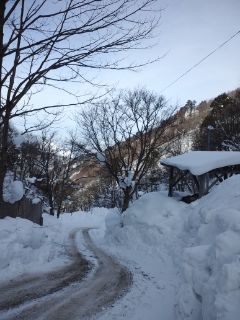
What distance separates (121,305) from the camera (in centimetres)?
801

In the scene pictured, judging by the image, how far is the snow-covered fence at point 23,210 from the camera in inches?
781

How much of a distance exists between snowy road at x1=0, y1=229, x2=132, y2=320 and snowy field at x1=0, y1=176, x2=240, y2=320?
0.41 m

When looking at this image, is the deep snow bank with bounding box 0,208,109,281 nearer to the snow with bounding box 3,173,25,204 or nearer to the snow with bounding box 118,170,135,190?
the snow with bounding box 3,173,25,204

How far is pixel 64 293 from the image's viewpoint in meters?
8.70

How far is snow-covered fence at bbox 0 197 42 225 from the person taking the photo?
65.1 ft

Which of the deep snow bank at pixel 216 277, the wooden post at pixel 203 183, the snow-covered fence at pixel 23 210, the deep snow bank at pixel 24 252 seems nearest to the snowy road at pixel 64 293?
the deep snow bank at pixel 24 252

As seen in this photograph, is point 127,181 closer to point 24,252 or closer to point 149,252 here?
point 149,252

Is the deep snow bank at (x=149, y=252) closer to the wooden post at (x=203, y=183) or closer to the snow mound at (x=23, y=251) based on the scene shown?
the wooden post at (x=203, y=183)

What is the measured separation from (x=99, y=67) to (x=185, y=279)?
15.8 feet

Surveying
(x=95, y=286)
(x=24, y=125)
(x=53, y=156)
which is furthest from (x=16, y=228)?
(x=53, y=156)

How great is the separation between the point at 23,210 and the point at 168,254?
41.6 feet

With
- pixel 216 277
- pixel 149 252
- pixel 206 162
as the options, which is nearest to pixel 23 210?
pixel 149 252

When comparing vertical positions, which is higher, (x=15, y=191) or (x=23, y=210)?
(x=15, y=191)

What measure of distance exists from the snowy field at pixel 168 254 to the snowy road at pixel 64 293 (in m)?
0.41
